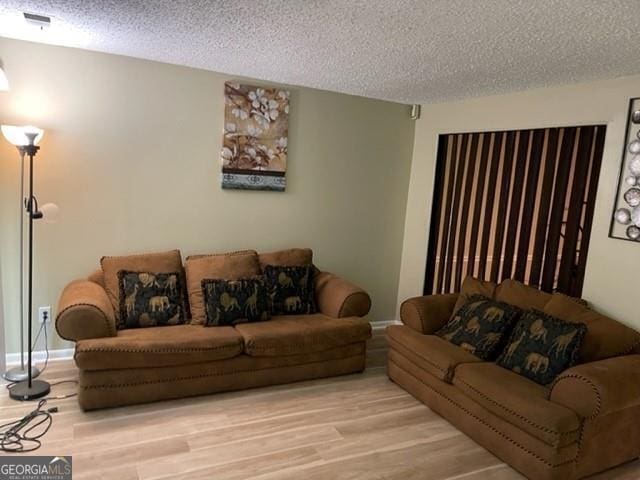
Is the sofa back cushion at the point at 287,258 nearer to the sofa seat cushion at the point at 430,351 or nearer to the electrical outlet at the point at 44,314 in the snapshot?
the sofa seat cushion at the point at 430,351

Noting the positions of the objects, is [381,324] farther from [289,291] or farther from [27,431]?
[27,431]

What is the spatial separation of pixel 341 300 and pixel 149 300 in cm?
145

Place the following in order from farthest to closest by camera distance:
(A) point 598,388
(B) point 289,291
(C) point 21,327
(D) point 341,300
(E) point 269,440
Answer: (B) point 289,291
(D) point 341,300
(C) point 21,327
(E) point 269,440
(A) point 598,388

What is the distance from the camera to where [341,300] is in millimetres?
3713

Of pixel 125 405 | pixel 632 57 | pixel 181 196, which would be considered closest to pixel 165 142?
pixel 181 196

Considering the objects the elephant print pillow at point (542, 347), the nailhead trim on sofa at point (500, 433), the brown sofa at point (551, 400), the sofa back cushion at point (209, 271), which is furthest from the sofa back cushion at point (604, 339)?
the sofa back cushion at point (209, 271)

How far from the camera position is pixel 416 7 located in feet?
6.81

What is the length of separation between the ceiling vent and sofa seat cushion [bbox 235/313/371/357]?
7.29ft

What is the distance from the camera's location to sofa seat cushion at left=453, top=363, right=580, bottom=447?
7.65ft

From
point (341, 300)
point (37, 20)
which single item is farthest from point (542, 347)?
point (37, 20)

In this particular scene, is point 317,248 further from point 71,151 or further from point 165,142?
point 71,151

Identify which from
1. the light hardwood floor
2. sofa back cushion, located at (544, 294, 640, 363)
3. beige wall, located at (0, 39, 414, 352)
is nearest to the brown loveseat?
the light hardwood floor

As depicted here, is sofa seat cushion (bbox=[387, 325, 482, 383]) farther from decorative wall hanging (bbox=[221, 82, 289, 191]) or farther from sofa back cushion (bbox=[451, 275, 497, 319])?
decorative wall hanging (bbox=[221, 82, 289, 191])

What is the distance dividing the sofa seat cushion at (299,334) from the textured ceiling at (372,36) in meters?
1.89
